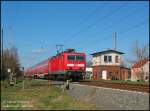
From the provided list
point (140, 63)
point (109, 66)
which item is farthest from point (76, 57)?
point (140, 63)

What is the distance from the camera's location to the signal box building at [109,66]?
262 ft

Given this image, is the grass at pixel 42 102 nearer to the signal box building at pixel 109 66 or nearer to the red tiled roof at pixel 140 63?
the signal box building at pixel 109 66

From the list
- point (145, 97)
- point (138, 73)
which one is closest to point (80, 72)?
point (145, 97)

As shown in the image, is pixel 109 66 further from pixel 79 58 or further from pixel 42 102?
pixel 42 102

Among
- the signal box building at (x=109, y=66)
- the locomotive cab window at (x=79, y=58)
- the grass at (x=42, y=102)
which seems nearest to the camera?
the grass at (x=42, y=102)

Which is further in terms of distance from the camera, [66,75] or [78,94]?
[66,75]

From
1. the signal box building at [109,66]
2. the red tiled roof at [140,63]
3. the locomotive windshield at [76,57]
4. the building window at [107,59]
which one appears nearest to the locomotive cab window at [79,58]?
the locomotive windshield at [76,57]

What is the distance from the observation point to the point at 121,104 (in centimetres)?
1798

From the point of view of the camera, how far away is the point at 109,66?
8081 centimetres

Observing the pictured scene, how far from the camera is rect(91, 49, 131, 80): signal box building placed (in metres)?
79.8

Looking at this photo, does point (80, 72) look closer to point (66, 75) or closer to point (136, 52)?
point (66, 75)

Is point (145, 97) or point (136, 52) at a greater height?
point (136, 52)

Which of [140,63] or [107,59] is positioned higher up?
[107,59]

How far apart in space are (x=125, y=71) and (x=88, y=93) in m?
61.7
